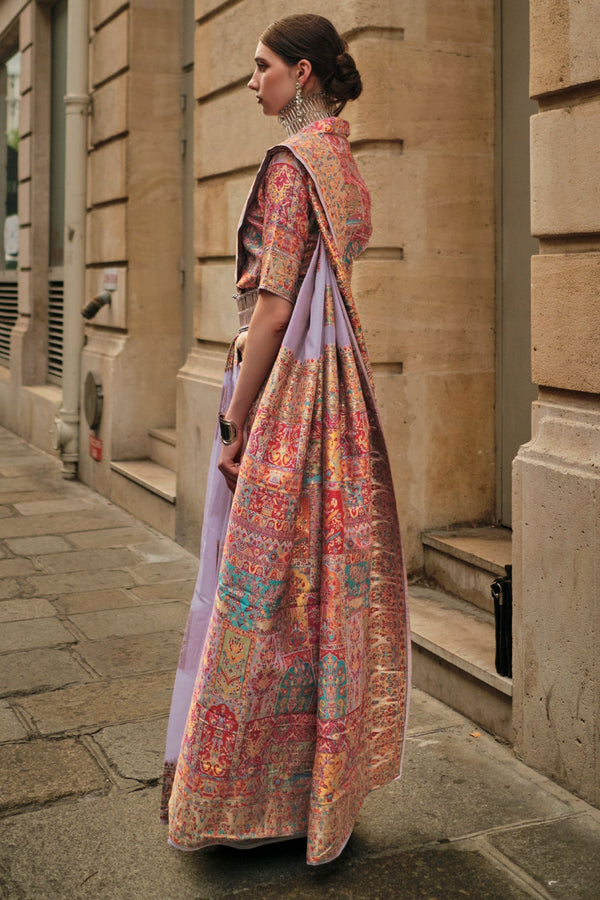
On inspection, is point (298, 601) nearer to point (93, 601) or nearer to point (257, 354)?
point (257, 354)

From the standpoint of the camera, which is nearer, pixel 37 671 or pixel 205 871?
pixel 205 871

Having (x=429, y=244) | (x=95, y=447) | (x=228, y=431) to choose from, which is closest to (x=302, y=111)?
(x=228, y=431)

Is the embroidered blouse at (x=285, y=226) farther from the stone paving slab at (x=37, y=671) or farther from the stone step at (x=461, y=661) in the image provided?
the stone paving slab at (x=37, y=671)

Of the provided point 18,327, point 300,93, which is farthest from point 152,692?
point 18,327

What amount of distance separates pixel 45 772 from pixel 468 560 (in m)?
1.75

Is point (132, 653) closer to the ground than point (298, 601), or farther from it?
closer to the ground

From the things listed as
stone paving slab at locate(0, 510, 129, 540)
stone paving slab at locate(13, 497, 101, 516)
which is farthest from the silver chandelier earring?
stone paving slab at locate(13, 497, 101, 516)

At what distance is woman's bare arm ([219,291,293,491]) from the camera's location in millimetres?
2625

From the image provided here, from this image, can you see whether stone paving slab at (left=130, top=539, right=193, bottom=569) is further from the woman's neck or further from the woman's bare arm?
the woman's neck

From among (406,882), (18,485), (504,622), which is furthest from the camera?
(18,485)

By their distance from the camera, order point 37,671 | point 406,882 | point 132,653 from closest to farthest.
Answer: point 406,882, point 37,671, point 132,653

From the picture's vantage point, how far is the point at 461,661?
3699 millimetres

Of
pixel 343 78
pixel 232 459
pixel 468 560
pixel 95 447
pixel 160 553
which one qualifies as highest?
pixel 343 78

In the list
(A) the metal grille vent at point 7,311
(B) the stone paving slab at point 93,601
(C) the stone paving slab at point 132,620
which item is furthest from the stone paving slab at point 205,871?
(A) the metal grille vent at point 7,311
